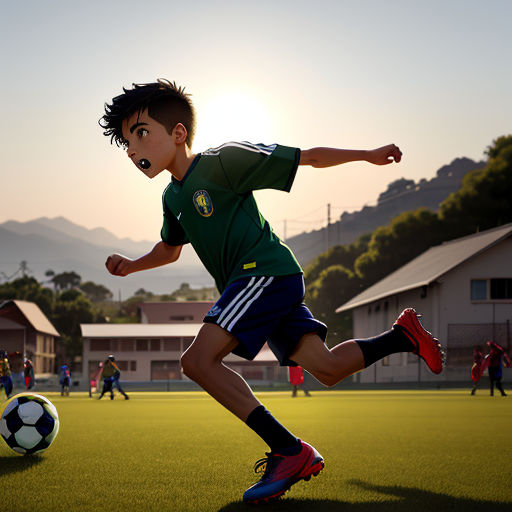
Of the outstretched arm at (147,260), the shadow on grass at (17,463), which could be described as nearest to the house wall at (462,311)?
the shadow on grass at (17,463)

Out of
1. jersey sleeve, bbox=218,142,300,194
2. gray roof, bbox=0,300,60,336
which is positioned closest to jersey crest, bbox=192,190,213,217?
jersey sleeve, bbox=218,142,300,194

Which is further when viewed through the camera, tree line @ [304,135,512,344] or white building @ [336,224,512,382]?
tree line @ [304,135,512,344]

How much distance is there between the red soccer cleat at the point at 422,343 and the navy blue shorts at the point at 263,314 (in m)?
0.64

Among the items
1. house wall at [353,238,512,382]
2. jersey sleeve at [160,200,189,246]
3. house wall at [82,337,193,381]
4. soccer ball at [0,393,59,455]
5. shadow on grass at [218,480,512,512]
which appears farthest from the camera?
house wall at [82,337,193,381]

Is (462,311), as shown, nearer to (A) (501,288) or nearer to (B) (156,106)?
(A) (501,288)

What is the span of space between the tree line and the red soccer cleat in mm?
48655

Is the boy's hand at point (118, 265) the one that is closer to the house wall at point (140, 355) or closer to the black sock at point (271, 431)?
the black sock at point (271, 431)

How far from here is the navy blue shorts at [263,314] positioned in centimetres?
410

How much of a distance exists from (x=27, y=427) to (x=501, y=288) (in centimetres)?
3578

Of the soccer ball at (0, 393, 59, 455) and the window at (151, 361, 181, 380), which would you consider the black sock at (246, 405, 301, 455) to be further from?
the window at (151, 361, 181, 380)

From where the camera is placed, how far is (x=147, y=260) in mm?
5293

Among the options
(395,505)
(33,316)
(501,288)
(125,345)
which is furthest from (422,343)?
(33,316)

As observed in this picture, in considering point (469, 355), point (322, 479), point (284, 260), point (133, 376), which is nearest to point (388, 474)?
point (322, 479)

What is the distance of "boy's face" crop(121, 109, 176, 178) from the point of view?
458 centimetres
